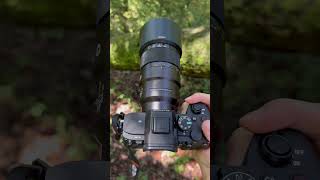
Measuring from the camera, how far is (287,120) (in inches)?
40.3

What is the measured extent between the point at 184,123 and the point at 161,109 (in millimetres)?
59

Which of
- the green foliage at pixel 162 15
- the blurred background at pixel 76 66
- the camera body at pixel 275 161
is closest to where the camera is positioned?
the camera body at pixel 275 161

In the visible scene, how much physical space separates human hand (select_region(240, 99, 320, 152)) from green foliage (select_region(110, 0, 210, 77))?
55 cm

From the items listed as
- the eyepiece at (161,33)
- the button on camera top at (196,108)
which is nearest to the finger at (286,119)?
the button on camera top at (196,108)

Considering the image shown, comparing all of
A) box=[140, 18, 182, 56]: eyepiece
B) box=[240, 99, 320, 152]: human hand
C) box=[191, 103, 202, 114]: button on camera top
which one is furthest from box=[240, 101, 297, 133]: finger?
box=[140, 18, 182, 56]: eyepiece

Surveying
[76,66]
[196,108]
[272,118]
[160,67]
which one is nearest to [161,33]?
[160,67]

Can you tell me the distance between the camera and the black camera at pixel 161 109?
0.97 metres

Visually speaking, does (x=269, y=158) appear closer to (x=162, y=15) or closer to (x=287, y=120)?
(x=287, y=120)

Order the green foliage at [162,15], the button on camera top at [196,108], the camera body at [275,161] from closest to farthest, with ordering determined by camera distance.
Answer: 1. the camera body at [275,161]
2. the button on camera top at [196,108]
3. the green foliage at [162,15]

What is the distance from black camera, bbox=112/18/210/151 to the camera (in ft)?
3.18

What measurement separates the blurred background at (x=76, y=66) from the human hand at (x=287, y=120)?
0.34 metres

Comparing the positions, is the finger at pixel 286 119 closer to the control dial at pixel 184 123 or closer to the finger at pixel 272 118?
the finger at pixel 272 118

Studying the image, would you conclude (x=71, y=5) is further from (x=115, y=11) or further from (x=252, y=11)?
(x=252, y=11)

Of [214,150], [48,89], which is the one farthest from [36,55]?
[214,150]
